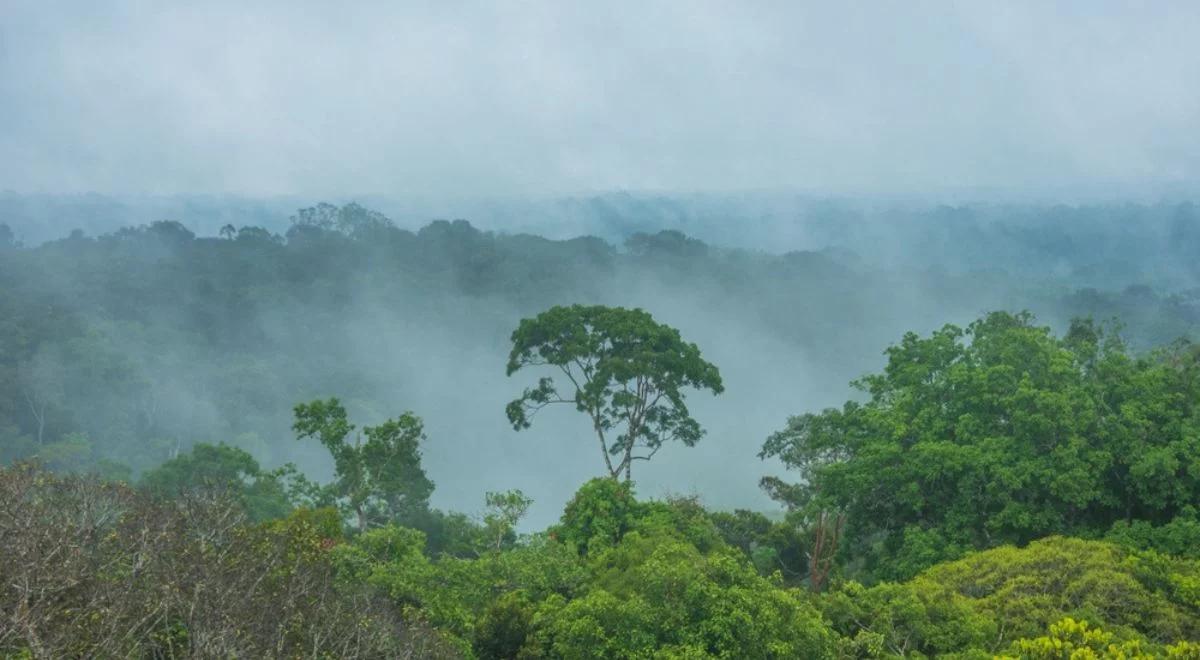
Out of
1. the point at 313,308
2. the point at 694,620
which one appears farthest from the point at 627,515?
the point at 313,308

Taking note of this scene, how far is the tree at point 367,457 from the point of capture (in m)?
21.7

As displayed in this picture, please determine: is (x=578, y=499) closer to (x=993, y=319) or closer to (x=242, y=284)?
(x=993, y=319)

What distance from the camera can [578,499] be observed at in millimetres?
18781

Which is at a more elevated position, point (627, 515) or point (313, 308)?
point (313, 308)

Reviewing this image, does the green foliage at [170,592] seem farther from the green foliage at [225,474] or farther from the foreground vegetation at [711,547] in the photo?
the green foliage at [225,474]

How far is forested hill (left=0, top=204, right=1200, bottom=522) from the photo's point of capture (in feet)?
161

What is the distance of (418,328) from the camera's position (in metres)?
69.1

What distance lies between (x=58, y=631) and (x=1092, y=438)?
17.6 m

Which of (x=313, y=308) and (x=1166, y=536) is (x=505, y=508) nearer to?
(x=1166, y=536)

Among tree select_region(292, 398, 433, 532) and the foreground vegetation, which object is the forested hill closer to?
tree select_region(292, 398, 433, 532)

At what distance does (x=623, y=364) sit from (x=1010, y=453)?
9.76 meters

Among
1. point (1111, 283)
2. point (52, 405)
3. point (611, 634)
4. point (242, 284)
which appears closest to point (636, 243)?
point (242, 284)

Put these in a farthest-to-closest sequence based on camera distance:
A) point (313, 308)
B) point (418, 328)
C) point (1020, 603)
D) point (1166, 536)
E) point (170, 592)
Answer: point (313, 308) → point (418, 328) → point (1166, 536) → point (1020, 603) → point (170, 592)

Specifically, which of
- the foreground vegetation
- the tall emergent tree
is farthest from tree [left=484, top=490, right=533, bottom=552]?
the tall emergent tree
